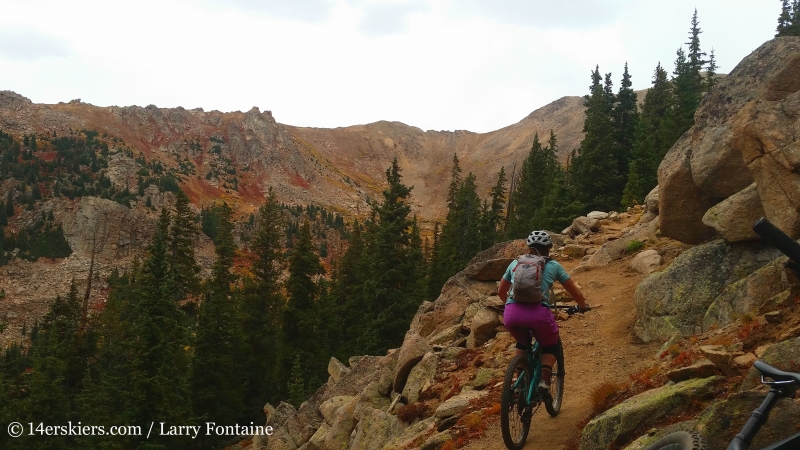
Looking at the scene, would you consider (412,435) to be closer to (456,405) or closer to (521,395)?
(456,405)

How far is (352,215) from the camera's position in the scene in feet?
520

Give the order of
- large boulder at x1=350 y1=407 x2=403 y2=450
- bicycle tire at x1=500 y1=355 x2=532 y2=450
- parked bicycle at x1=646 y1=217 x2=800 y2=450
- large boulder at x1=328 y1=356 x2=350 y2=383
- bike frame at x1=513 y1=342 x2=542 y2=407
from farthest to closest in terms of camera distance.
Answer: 1. large boulder at x1=328 y1=356 x2=350 y2=383
2. large boulder at x1=350 y1=407 x2=403 y2=450
3. bike frame at x1=513 y1=342 x2=542 y2=407
4. bicycle tire at x1=500 y1=355 x2=532 y2=450
5. parked bicycle at x1=646 y1=217 x2=800 y2=450

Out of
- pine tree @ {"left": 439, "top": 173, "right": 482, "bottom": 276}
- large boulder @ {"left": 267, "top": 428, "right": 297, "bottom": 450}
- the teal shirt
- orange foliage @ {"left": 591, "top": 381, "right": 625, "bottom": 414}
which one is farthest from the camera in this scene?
pine tree @ {"left": 439, "top": 173, "right": 482, "bottom": 276}

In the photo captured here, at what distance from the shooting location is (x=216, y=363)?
36000 millimetres

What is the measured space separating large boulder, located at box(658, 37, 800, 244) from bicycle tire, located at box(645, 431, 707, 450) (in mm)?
6302

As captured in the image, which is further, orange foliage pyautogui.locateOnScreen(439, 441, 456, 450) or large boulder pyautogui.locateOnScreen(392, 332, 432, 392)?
large boulder pyautogui.locateOnScreen(392, 332, 432, 392)

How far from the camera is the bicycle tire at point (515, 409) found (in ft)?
23.2

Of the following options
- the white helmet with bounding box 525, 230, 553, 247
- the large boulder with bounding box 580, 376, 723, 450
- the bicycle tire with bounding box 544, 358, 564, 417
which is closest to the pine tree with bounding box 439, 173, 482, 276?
the bicycle tire with bounding box 544, 358, 564, 417

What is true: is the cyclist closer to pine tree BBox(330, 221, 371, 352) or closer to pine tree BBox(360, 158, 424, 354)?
pine tree BBox(360, 158, 424, 354)

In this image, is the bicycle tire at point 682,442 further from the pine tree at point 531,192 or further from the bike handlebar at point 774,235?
the pine tree at point 531,192

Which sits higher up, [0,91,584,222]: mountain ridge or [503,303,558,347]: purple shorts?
[0,91,584,222]: mountain ridge

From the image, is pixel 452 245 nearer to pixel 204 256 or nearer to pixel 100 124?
pixel 204 256

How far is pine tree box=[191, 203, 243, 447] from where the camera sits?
35406 mm

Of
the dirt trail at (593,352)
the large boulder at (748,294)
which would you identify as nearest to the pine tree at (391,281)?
the dirt trail at (593,352)
